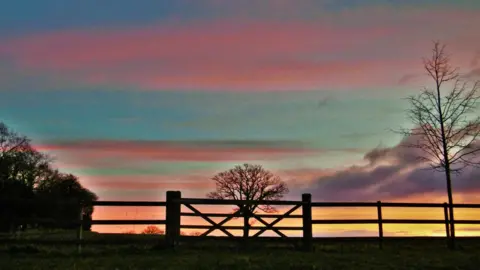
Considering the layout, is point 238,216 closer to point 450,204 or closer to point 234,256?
point 234,256

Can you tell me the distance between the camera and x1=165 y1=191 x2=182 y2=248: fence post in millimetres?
17188

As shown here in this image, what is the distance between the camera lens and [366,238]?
766 inches

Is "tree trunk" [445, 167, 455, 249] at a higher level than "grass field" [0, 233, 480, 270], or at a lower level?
higher

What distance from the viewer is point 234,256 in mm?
15188

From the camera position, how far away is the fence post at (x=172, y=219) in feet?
56.4

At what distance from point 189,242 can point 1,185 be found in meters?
47.1

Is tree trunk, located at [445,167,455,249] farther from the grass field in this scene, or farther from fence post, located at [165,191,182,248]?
fence post, located at [165,191,182,248]

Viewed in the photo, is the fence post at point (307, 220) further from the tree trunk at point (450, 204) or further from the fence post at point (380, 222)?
the tree trunk at point (450, 204)

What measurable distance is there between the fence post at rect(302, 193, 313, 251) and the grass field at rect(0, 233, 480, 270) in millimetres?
522

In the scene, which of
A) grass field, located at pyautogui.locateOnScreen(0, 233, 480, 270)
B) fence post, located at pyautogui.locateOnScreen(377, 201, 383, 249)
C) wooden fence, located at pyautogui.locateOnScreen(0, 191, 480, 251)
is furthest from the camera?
fence post, located at pyautogui.locateOnScreen(377, 201, 383, 249)

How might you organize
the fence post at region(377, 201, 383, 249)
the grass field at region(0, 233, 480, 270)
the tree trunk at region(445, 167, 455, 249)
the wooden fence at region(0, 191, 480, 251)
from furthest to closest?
the tree trunk at region(445, 167, 455, 249) < the fence post at region(377, 201, 383, 249) < the wooden fence at region(0, 191, 480, 251) < the grass field at region(0, 233, 480, 270)

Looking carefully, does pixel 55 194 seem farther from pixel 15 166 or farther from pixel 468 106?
pixel 468 106

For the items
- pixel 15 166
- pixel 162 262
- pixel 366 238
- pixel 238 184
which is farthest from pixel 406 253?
pixel 15 166

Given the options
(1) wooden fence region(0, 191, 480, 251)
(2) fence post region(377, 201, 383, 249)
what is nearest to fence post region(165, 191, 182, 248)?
(1) wooden fence region(0, 191, 480, 251)
